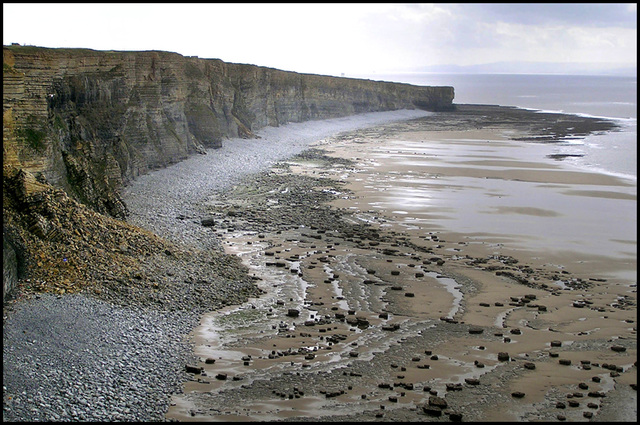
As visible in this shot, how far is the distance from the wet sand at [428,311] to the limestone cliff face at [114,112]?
5256mm

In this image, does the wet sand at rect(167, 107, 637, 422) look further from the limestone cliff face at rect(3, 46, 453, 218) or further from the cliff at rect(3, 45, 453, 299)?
the limestone cliff face at rect(3, 46, 453, 218)

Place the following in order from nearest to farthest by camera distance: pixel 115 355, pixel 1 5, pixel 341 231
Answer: pixel 115 355 < pixel 1 5 < pixel 341 231

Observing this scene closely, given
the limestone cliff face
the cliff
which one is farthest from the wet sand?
the limestone cliff face

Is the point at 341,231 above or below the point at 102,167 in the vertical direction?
below

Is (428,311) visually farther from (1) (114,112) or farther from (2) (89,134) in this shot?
(1) (114,112)

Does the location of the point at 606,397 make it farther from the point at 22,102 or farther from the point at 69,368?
the point at 22,102

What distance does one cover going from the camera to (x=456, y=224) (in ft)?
82.3

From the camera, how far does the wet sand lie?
11.6 meters

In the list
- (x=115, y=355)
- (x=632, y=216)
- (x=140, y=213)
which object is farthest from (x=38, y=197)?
(x=632, y=216)

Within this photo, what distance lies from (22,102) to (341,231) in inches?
453

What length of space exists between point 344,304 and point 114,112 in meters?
17.8

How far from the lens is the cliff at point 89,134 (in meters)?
15.7

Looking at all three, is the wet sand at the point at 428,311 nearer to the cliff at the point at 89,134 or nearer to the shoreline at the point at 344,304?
the shoreline at the point at 344,304

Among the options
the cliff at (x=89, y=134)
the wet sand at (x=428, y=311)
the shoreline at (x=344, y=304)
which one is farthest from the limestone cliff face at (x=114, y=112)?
the wet sand at (x=428, y=311)
